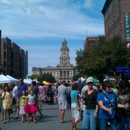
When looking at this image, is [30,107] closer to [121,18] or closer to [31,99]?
[31,99]

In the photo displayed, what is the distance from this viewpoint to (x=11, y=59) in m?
95.2

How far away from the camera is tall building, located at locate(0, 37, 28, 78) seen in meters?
86.2

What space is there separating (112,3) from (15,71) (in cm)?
5607

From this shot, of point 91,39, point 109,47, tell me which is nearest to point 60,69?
point 91,39

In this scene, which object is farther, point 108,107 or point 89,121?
point 89,121

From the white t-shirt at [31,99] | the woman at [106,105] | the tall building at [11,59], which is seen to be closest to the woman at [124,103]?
the woman at [106,105]

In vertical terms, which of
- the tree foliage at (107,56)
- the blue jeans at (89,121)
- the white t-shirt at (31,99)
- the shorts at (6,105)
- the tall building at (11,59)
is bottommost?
the blue jeans at (89,121)

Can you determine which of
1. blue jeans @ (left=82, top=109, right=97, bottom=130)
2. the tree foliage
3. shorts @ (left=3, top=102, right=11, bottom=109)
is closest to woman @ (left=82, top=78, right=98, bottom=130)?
blue jeans @ (left=82, top=109, right=97, bottom=130)

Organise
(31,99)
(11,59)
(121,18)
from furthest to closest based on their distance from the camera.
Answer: (11,59) → (121,18) → (31,99)

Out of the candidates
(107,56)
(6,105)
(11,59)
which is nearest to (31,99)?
(6,105)

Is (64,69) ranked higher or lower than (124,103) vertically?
higher

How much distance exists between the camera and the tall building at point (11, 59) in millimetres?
86250

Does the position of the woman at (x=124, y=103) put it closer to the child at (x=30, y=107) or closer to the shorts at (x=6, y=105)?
the child at (x=30, y=107)

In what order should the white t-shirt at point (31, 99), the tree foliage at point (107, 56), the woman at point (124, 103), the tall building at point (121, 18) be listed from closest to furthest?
1. the woman at point (124, 103)
2. the white t-shirt at point (31, 99)
3. the tree foliage at point (107, 56)
4. the tall building at point (121, 18)
